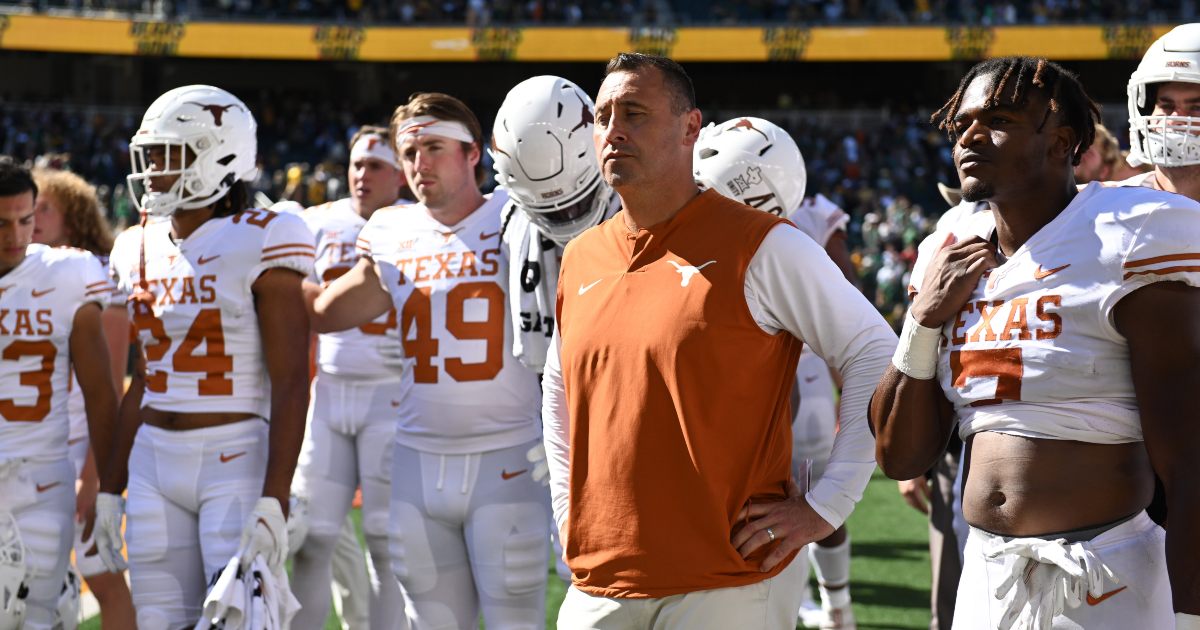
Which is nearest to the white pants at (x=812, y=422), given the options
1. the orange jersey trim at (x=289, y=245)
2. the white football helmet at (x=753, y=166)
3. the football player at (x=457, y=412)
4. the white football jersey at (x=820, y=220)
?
the white football jersey at (x=820, y=220)

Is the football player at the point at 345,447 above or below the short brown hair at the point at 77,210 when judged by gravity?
below

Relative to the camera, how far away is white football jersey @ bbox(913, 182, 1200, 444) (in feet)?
7.64

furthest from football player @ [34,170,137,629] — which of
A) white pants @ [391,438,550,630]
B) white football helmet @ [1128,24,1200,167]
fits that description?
white football helmet @ [1128,24,1200,167]

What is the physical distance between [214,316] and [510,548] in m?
1.15

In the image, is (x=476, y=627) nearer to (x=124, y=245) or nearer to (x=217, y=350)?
(x=217, y=350)

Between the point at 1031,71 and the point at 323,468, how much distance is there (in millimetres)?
3664

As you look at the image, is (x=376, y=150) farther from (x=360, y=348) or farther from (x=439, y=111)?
(x=439, y=111)

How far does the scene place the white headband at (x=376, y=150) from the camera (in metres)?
6.02

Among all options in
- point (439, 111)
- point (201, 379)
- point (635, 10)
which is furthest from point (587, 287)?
point (635, 10)

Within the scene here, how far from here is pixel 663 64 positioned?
2.84 meters

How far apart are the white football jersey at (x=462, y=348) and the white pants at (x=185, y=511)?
0.52 meters

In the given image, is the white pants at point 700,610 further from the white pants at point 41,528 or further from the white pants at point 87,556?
the white pants at point 87,556

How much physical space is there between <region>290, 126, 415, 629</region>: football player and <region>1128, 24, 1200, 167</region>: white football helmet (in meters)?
2.84

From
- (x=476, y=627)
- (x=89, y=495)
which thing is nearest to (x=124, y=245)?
(x=89, y=495)
